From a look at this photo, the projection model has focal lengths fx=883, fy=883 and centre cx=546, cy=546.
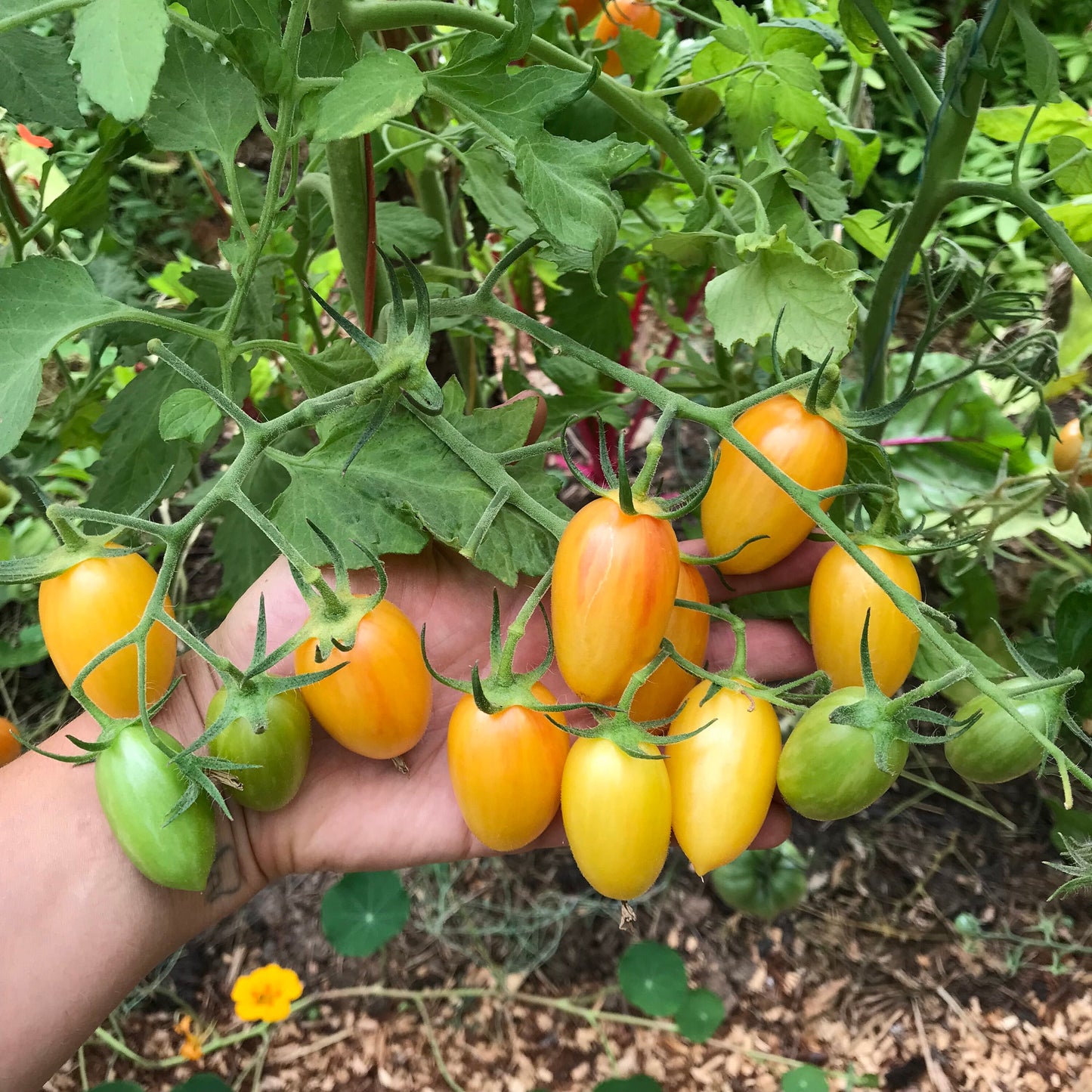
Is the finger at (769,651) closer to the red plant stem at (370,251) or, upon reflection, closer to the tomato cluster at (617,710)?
the tomato cluster at (617,710)

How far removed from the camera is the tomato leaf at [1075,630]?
78cm

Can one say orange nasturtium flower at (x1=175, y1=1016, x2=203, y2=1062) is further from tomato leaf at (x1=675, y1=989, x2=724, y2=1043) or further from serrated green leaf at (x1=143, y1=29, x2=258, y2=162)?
serrated green leaf at (x1=143, y1=29, x2=258, y2=162)

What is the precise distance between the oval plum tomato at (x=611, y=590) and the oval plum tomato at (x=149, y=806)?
302 millimetres

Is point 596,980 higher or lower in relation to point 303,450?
lower

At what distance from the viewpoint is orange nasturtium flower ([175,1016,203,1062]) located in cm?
128

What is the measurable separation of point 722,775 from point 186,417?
1.56ft

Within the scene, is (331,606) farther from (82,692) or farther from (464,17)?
(464,17)

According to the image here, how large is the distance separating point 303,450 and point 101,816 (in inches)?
16.9

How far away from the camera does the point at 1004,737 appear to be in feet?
2.06

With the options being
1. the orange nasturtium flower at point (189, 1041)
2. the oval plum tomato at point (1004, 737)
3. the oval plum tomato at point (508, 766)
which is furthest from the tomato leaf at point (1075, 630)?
the orange nasturtium flower at point (189, 1041)

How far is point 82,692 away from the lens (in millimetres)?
618

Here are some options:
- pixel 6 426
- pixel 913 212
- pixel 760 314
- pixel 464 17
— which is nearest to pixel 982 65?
pixel 913 212

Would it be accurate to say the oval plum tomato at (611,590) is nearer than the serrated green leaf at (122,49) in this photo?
No

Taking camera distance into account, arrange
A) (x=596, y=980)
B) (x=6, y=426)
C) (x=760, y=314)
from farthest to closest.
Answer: (x=596, y=980) < (x=760, y=314) < (x=6, y=426)
